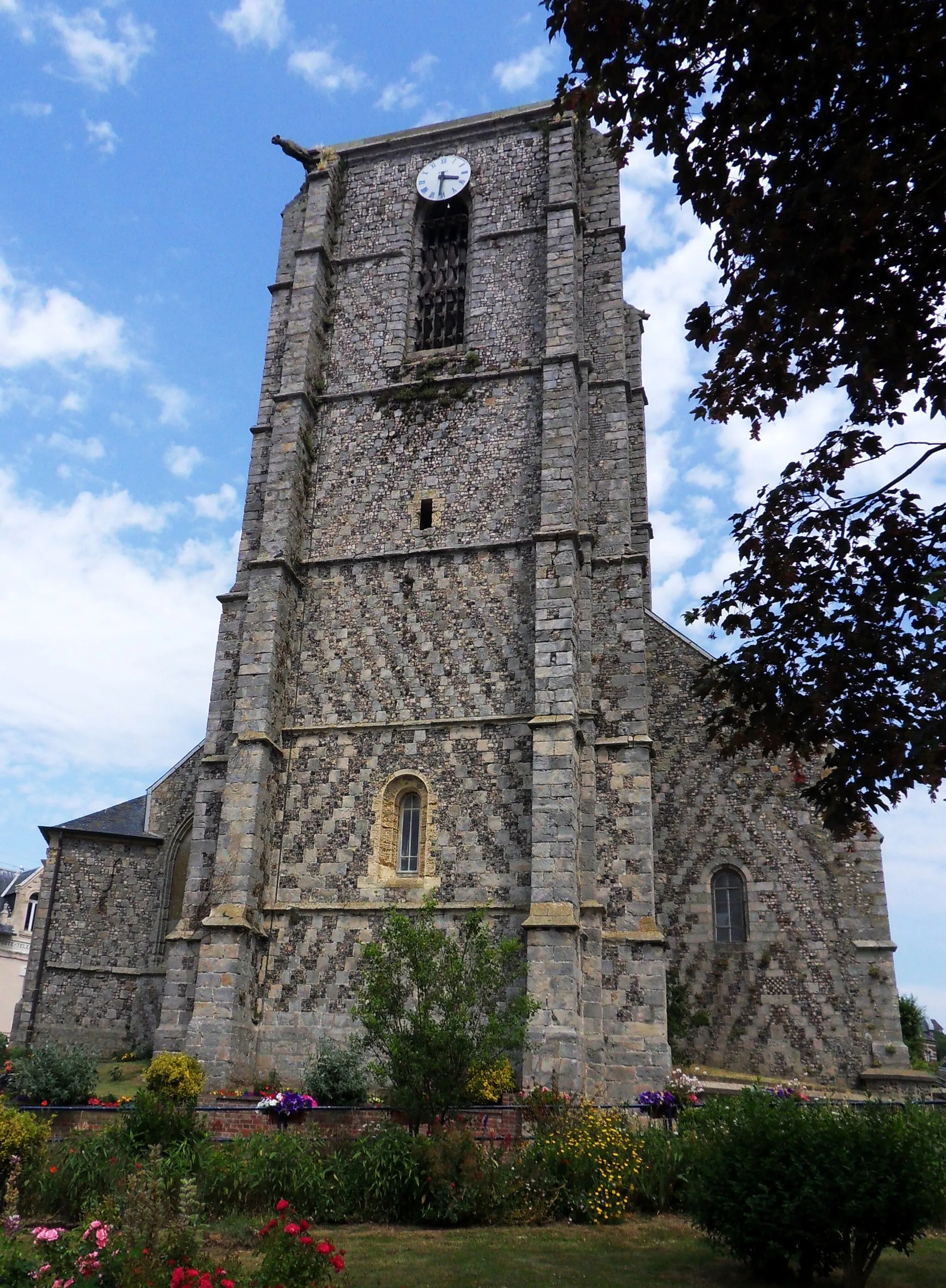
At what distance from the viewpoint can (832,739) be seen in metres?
7.70

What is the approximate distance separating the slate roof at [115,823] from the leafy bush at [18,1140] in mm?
13237

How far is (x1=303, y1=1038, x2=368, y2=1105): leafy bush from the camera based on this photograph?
14.5 metres

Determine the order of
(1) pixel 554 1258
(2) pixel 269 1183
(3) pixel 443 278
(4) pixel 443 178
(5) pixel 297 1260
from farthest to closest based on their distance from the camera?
1. (4) pixel 443 178
2. (3) pixel 443 278
3. (2) pixel 269 1183
4. (1) pixel 554 1258
5. (5) pixel 297 1260

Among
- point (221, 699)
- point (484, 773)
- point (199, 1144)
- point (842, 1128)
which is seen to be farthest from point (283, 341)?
point (842, 1128)

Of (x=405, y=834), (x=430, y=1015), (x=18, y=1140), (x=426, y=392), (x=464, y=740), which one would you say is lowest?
(x=18, y=1140)

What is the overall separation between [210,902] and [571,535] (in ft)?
30.3

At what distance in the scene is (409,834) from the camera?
1898cm

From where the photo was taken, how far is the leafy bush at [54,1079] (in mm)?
13656

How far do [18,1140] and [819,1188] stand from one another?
719 centimetres

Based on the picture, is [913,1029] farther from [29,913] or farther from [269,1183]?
[29,913]

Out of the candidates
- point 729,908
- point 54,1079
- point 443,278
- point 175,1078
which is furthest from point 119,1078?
point 443,278

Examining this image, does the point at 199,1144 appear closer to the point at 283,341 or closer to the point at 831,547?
the point at 831,547

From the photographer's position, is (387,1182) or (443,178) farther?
(443,178)

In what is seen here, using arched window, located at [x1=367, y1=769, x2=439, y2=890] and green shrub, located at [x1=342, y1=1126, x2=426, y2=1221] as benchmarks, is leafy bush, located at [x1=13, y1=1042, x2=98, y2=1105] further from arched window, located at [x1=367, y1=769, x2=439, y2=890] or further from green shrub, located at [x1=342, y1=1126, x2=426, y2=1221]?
arched window, located at [x1=367, y1=769, x2=439, y2=890]
